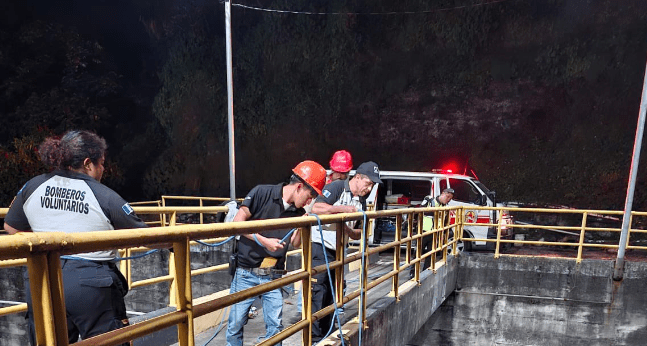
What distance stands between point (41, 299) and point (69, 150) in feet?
3.24

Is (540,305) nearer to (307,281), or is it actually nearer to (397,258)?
(397,258)

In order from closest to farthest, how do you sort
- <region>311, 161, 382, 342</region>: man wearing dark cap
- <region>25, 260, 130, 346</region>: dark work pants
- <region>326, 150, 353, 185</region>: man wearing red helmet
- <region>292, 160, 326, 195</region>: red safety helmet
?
<region>25, 260, 130, 346</region>: dark work pants < <region>292, 160, 326, 195</region>: red safety helmet < <region>311, 161, 382, 342</region>: man wearing dark cap < <region>326, 150, 353, 185</region>: man wearing red helmet

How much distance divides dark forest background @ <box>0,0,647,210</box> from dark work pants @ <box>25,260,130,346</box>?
18.1 meters

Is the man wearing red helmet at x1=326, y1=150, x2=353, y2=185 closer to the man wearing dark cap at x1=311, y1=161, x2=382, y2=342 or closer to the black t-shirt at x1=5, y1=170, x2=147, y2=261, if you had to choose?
the man wearing dark cap at x1=311, y1=161, x2=382, y2=342

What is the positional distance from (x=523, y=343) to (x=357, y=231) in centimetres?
619

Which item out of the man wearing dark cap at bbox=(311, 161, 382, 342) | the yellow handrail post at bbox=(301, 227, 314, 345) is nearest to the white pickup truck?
the man wearing dark cap at bbox=(311, 161, 382, 342)

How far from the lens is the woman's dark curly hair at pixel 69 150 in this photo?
1969 mm

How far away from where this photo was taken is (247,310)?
305 cm

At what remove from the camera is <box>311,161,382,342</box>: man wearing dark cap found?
142 inches

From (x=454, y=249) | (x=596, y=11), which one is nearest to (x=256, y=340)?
(x=454, y=249)

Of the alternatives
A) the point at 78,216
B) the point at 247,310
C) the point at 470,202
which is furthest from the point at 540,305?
the point at 78,216

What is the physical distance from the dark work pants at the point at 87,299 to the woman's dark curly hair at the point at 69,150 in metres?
0.48

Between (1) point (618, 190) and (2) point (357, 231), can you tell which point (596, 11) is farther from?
(2) point (357, 231)

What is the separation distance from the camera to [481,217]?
9164 mm
